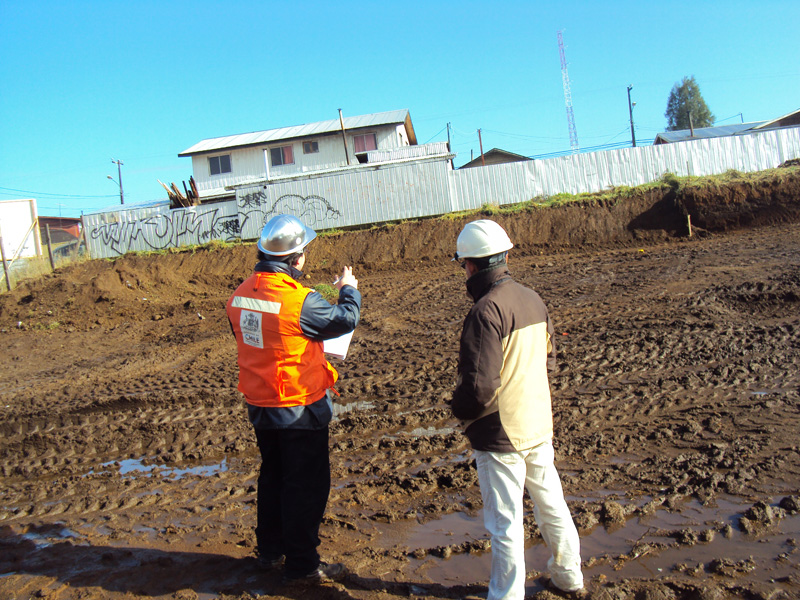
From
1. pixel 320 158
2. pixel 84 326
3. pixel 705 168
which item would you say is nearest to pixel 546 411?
pixel 84 326

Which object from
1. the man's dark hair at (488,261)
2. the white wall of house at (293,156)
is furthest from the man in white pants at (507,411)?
the white wall of house at (293,156)

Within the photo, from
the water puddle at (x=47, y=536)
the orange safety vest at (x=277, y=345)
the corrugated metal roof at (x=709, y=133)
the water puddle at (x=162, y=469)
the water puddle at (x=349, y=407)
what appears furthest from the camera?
the corrugated metal roof at (x=709, y=133)

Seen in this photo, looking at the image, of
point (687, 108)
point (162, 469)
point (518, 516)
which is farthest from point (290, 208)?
point (687, 108)

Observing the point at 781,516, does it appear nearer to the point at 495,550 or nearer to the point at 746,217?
the point at 495,550

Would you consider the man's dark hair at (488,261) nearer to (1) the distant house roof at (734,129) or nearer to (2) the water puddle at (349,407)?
(2) the water puddle at (349,407)

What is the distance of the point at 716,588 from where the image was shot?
2971 millimetres

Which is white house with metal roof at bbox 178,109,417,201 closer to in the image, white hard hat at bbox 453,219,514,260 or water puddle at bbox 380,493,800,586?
water puddle at bbox 380,493,800,586

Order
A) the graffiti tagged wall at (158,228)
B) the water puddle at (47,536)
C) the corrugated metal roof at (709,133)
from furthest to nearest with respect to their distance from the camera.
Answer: the corrugated metal roof at (709,133)
the graffiti tagged wall at (158,228)
the water puddle at (47,536)

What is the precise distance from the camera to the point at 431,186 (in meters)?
21.3

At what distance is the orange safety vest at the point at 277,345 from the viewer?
3.18 m

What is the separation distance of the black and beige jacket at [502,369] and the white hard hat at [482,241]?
102 millimetres

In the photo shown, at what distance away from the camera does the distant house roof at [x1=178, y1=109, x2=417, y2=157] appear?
35125 mm

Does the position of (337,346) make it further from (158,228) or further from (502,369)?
(158,228)

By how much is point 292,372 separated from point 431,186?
61.6 ft
